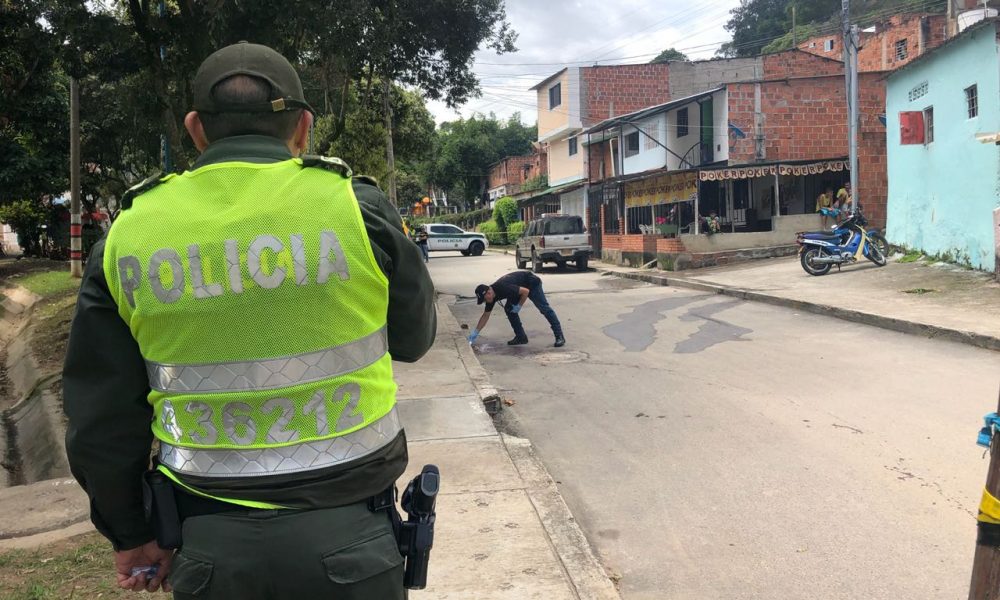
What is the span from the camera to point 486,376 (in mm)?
8383

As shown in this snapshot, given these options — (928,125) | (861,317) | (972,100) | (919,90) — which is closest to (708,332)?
(861,317)

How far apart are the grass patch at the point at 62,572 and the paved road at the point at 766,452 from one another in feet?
8.17

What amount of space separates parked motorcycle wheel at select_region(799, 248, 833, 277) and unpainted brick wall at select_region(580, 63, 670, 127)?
Result: 22.4 meters

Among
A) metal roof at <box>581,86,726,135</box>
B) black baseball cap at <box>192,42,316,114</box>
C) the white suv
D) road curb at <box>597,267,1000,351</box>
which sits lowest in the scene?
road curb at <box>597,267,1000,351</box>

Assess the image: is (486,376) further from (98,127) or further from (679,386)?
(98,127)

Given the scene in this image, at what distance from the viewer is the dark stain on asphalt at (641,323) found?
10672 millimetres

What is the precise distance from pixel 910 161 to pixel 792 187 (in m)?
7.35

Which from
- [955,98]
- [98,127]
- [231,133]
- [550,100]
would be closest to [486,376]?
[231,133]

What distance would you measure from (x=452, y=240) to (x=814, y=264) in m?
22.7

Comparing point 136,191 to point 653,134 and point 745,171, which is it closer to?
point 745,171

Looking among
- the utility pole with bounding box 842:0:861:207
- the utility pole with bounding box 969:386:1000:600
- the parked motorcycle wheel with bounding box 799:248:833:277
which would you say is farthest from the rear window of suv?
the utility pole with bounding box 969:386:1000:600

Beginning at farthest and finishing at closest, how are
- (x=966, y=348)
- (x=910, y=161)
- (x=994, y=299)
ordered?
1. (x=910, y=161)
2. (x=994, y=299)
3. (x=966, y=348)

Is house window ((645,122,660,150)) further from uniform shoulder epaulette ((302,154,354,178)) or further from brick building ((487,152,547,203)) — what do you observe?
uniform shoulder epaulette ((302,154,354,178))

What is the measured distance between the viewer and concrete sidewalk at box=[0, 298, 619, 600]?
3598 mm
